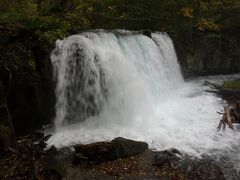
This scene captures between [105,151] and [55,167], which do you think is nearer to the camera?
[55,167]

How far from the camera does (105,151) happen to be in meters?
8.97

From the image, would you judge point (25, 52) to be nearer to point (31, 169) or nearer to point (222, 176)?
point (31, 169)

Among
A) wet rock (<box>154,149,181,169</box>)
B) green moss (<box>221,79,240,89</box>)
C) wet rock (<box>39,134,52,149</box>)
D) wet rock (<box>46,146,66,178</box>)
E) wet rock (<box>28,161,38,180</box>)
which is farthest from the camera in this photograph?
green moss (<box>221,79,240,89</box>)

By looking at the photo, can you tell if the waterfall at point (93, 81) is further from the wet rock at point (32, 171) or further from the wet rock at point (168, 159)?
the wet rock at point (32, 171)

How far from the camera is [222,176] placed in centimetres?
813

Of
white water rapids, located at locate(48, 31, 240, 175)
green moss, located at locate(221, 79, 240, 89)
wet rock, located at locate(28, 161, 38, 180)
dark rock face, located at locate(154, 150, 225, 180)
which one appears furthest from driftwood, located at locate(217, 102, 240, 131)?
wet rock, located at locate(28, 161, 38, 180)

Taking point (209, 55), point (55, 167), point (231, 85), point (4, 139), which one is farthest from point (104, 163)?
point (209, 55)

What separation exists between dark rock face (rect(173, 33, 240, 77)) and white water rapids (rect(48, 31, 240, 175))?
663cm

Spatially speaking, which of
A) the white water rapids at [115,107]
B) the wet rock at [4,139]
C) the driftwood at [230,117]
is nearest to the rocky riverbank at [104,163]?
the wet rock at [4,139]

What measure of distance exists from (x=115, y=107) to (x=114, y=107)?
4cm

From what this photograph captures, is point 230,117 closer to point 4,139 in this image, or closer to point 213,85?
point 213,85

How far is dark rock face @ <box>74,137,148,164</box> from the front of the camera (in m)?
8.91

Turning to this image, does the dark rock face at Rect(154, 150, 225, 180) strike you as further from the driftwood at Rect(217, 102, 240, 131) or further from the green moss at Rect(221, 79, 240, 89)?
the green moss at Rect(221, 79, 240, 89)

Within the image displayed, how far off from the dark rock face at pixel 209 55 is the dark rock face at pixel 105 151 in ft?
43.8
